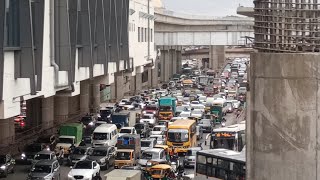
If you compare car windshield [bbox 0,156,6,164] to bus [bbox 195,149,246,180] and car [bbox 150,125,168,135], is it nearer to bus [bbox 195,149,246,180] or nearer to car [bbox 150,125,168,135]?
bus [bbox 195,149,246,180]

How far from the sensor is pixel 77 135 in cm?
3303

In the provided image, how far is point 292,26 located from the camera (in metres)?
11.0

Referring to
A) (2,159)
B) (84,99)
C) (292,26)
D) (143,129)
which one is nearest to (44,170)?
(2,159)

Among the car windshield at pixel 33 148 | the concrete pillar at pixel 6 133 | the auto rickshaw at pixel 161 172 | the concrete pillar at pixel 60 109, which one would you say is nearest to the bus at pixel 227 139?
the auto rickshaw at pixel 161 172

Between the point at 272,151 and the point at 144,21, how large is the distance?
47855 mm

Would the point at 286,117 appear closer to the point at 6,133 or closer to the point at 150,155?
the point at 150,155

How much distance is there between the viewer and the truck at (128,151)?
27197mm

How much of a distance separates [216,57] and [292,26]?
352 feet

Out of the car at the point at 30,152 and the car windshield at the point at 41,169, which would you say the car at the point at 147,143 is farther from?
the car windshield at the point at 41,169

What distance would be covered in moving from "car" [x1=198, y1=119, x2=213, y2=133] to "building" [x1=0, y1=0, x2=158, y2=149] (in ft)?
19.2

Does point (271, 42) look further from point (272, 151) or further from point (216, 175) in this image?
point (216, 175)

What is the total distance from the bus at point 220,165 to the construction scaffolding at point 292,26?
10.1 m

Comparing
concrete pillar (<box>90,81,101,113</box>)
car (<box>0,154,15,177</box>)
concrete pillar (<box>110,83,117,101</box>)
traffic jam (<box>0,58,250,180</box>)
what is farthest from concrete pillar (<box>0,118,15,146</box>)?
concrete pillar (<box>110,83,117,101</box>)

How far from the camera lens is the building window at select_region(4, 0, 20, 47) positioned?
770 inches
